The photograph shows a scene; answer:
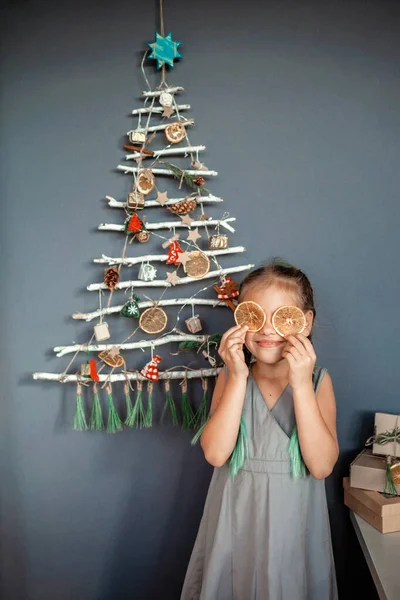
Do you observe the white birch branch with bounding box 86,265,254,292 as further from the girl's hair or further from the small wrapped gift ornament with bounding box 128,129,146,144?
the small wrapped gift ornament with bounding box 128,129,146,144

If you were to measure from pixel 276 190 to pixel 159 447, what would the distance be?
2.63 ft

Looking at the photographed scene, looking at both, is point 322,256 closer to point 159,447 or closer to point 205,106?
point 205,106

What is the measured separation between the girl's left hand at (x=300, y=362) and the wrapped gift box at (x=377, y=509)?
355mm

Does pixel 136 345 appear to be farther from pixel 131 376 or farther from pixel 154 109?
pixel 154 109

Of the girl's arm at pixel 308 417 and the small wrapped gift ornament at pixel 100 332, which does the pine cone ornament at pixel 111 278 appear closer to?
the small wrapped gift ornament at pixel 100 332

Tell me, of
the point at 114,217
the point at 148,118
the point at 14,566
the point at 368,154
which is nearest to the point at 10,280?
the point at 114,217

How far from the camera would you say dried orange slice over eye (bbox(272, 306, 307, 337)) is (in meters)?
1.10

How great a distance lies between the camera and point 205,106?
1453 millimetres

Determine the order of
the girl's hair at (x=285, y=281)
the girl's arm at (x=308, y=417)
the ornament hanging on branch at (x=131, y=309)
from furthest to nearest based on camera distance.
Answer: the ornament hanging on branch at (x=131, y=309), the girl's hair at (x=285, y=281), the girl's arm at (x=308, y=417)

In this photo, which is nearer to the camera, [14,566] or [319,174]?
[319,174]

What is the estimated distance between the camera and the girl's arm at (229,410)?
110 cm

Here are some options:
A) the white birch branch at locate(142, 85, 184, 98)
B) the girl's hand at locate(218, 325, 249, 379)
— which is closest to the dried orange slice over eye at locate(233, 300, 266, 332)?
the girl's hand at locate(218, 325, 249, 379)

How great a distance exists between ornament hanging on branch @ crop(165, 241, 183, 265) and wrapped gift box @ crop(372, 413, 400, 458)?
0.66 metres

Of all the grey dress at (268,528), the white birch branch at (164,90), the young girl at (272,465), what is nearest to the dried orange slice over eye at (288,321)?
the young girl at (272,465)
